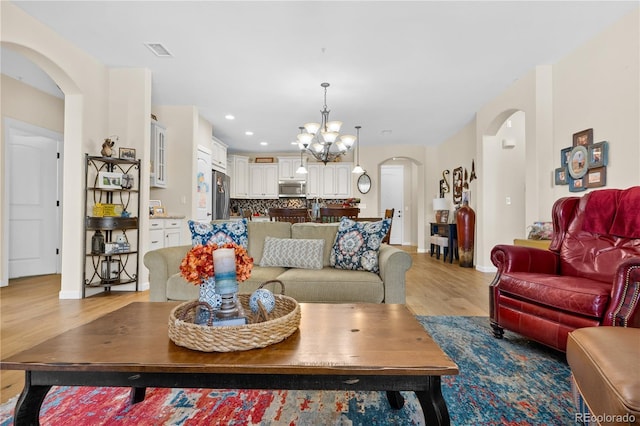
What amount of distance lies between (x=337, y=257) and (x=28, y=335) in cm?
239

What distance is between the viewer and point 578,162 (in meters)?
3.47

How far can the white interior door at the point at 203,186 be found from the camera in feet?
18.5

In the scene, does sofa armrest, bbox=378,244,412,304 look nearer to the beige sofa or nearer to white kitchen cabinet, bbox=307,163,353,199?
the beige sofa

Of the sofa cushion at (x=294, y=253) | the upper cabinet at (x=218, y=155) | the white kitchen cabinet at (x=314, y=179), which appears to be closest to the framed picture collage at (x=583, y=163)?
the sofa cushion at (x=294, y=253)

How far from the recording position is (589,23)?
3068 millimetres

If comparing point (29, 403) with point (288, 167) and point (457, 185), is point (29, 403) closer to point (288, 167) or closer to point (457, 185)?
point (457, 185)

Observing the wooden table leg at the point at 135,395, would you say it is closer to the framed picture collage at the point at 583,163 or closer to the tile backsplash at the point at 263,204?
the framed picture collage at the point at 583,163

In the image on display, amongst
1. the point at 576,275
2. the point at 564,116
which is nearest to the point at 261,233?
the point at 576,275

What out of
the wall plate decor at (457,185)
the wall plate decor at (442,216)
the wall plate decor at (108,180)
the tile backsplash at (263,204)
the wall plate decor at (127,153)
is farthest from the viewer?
the tile backsplash at (263,204)

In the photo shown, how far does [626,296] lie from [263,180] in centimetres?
754

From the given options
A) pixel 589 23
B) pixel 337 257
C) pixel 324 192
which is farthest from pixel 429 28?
pixel 324 192

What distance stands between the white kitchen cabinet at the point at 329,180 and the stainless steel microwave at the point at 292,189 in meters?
0.14

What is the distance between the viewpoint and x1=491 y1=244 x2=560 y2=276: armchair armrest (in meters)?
2.37

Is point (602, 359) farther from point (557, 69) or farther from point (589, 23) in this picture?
point (557, 69)
